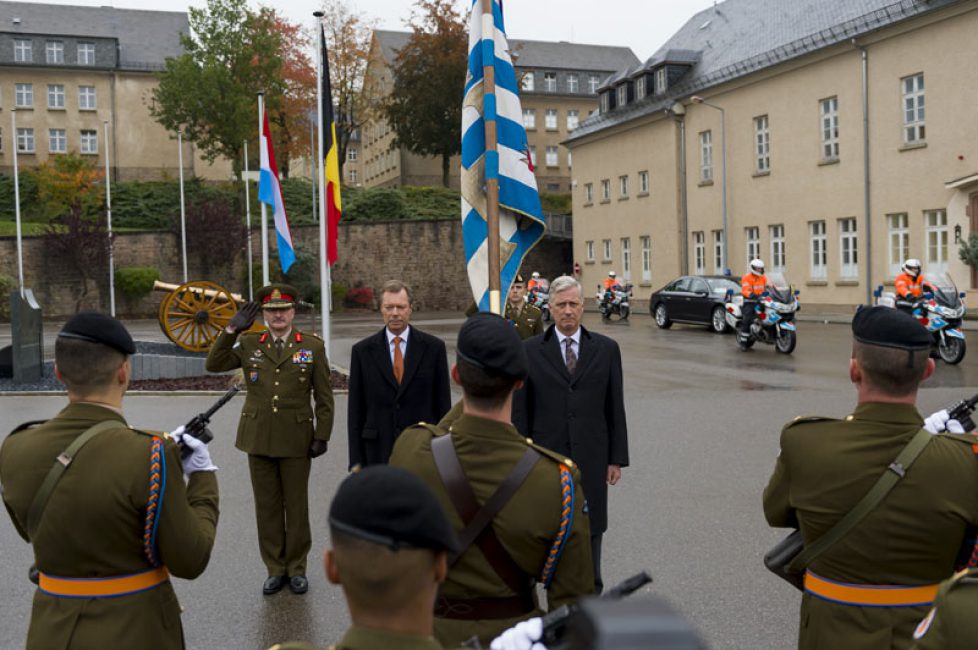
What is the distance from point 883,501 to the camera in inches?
114

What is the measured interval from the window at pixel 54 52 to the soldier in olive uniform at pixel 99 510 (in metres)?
67.3

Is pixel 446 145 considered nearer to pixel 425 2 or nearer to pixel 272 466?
pixel 425 2

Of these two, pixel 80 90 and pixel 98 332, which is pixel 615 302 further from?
pixel 80 90

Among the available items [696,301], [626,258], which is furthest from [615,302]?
[626,258]

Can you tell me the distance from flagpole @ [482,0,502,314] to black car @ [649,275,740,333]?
21588 millimetres

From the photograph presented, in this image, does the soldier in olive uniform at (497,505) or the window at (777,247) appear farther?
the window at (777,247)

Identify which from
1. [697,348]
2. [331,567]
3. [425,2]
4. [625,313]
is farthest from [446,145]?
[331,567]

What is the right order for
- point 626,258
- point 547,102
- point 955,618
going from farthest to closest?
1. point 547,102
2. point 626,258
3. point 955,618

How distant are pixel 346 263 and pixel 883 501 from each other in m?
50.0

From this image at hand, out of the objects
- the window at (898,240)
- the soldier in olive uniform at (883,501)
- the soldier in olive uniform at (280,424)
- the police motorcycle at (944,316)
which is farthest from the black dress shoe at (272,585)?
the window at (898,240)

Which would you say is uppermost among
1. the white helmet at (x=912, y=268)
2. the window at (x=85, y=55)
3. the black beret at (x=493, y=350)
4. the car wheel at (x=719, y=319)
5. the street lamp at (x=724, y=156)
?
the window at (x=85, y=55)

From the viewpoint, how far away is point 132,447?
2.97m

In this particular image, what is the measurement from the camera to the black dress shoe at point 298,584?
598cm

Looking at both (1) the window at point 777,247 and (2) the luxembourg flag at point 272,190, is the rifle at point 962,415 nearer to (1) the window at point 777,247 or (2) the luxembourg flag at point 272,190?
(2) the luxembourg flag at point 272,190
